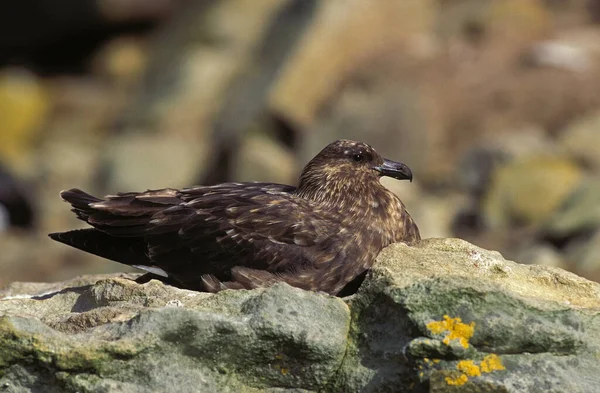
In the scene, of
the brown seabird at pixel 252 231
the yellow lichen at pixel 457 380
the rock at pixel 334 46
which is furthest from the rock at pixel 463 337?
the rock at pixel 334 46

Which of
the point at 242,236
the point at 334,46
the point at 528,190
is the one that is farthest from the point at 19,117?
the point at 242,236

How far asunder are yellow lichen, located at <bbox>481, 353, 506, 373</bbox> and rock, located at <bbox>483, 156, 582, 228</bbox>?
416 inches

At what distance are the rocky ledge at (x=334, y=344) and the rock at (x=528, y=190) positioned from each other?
10.4 meters

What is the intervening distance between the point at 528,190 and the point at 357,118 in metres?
3.47

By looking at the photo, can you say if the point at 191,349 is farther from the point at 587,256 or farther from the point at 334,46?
the point at 334,46

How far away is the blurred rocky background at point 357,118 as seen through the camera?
16000mm

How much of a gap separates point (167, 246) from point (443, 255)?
1759mm

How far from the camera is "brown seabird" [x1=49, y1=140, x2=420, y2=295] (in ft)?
21.6

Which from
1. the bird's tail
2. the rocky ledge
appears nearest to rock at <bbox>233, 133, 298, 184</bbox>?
the bird's tail

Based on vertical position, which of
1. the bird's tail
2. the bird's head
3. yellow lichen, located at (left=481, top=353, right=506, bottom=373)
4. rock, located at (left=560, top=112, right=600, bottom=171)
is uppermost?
rock, located at (left=560, top=112, right=600, bottom=171)

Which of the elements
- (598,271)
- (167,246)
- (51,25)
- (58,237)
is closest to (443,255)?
(167,246)

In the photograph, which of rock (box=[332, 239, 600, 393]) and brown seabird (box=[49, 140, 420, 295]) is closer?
rock (box=[332, 239, 600, 393])

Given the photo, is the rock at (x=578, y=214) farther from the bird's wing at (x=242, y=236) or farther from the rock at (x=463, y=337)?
the rock at (x=463, y=337)

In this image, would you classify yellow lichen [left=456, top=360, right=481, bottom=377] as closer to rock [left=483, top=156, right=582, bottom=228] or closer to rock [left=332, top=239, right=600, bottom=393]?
rock [left=332, top=239, right=600, bottom=393]
